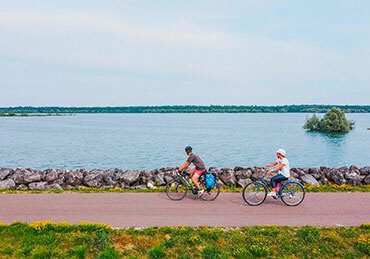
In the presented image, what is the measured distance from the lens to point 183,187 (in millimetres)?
12977

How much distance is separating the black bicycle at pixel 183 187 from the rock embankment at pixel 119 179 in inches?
97.5

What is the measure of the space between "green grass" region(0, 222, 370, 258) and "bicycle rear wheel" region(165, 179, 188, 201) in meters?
3.29

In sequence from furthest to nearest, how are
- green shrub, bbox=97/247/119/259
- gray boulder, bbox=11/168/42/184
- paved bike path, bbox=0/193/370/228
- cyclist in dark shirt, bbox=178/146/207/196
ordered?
gray boulder, bbox=11/168/42/184 → cyclist in dark shirt, bbox=178/146/207/196 → paved bike path, bbox=0/193/370/228 → green shrub, bbox=97/247/119/259

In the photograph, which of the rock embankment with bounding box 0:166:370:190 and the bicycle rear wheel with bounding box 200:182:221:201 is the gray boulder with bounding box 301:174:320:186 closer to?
the rock embankment with bounding box 0:166:370:190

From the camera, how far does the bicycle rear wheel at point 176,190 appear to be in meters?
12.4

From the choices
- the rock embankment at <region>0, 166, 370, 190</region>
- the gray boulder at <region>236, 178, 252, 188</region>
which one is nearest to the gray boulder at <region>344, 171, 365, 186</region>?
the rock embankment at <region>0, 166, 370, 190</region>

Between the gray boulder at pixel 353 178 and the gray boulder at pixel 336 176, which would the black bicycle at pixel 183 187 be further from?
the gray boulder at pixel 353 178

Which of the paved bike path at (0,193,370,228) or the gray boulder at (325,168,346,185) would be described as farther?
the gray boulder at (325,168,346,185)

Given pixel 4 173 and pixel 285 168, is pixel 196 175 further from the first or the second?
pixel 4 173

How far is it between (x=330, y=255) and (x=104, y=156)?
36745mm

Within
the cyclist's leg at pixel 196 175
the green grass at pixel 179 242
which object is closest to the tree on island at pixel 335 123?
the cyclist's leg at pixel 196 175

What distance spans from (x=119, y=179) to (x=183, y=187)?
369 cm

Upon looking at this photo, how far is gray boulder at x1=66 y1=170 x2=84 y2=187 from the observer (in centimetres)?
1571

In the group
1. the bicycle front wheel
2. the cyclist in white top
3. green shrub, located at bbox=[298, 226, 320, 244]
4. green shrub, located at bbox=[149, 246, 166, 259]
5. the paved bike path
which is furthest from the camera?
the cyclist in white top
